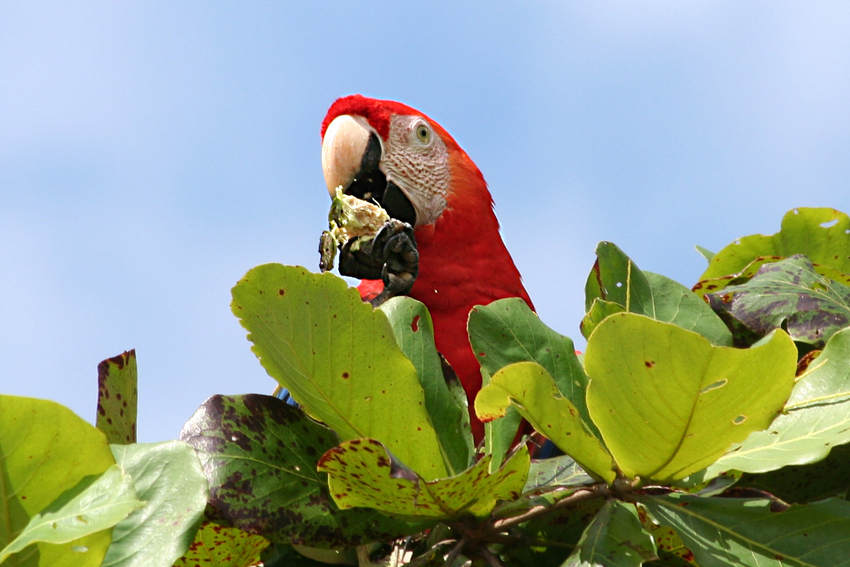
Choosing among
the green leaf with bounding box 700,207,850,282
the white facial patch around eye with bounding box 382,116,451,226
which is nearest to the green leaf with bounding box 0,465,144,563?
the green leaf with bounding box 700,207,850,282

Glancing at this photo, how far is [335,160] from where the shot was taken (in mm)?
1764

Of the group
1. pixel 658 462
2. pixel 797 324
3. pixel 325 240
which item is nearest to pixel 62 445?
pixel 658 462

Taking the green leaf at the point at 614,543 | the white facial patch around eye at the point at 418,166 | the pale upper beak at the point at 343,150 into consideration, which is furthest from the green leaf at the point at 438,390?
the pale upper beak at the point at 343,150

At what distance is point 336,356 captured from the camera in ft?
1.60

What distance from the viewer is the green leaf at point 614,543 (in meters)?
0.44

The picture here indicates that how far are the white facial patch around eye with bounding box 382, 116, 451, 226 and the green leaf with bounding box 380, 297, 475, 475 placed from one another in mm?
1123

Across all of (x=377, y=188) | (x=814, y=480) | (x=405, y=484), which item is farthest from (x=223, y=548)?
(x=377, y=188)

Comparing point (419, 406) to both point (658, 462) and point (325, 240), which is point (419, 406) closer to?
point (658, 462)

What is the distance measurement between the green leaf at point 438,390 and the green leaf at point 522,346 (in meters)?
0.03

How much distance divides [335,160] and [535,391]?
1388mm

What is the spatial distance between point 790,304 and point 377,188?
1.27m

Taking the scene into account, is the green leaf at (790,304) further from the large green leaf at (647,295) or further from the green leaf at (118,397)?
the green leaf at (118,397)

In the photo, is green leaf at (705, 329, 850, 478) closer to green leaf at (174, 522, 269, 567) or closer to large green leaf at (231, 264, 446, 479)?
large green leaf at (231, 264, 446, 479)

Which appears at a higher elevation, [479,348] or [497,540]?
[479,348]
